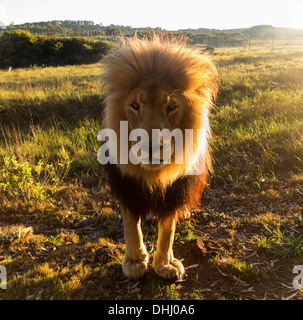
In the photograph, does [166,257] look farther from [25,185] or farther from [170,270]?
[25,185]

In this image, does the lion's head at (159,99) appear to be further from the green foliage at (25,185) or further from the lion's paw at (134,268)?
the green foliage at (25,185)

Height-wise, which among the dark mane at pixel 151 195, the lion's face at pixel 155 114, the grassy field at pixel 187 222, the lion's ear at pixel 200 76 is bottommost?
the grassy field at pixel 187 222

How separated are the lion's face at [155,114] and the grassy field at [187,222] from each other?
1.20m

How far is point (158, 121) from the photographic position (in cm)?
196

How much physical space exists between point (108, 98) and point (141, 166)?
22.4 inches

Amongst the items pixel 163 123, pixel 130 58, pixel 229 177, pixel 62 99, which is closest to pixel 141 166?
pixel 163 123

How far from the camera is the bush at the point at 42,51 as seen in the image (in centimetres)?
2697

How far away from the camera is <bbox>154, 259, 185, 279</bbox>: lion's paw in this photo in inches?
101

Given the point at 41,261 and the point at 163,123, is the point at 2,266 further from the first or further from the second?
the point at 163,123

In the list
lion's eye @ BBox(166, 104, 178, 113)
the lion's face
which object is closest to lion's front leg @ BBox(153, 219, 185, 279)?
the lion's face

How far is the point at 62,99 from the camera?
797 centimetres

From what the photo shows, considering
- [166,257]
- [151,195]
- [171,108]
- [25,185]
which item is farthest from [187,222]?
[25,185]

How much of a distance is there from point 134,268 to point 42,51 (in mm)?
28969

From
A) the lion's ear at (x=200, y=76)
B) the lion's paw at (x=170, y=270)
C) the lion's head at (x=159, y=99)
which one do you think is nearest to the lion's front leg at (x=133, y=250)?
the lion's paw at (x=170, y=270)
